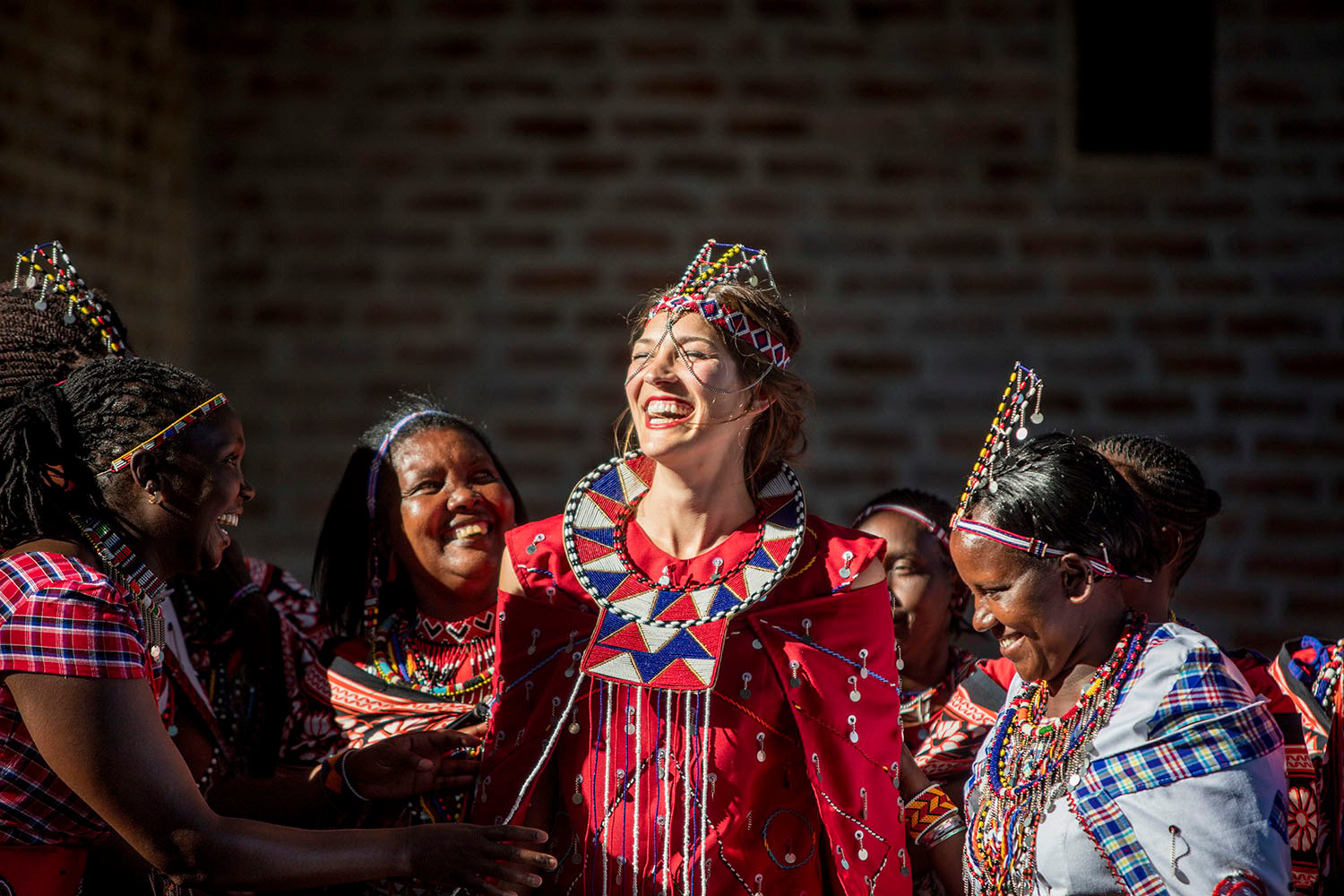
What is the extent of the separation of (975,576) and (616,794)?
86 centimetres

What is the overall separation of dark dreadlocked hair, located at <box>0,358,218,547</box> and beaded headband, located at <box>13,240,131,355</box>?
561 mm

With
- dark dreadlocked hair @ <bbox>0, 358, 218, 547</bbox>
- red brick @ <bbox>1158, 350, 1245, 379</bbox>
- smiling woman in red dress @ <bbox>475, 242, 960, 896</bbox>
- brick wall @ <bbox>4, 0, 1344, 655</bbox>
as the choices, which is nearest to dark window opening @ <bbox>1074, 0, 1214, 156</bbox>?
brick wall @ <bbox>4, 0, 1344, 655</bbox>

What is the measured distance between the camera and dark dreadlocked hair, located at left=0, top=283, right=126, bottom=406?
305cm

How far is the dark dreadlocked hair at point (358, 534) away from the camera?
3.49 metres

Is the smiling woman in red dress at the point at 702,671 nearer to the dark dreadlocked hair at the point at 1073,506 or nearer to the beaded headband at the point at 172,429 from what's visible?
the dark dreadlocked hair at the point at 1073,506

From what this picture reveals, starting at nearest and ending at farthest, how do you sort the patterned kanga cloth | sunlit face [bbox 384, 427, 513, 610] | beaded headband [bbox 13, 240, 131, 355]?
the patterned kanga cloth
beaded headband [bbox 13, 240, 131, 355]
sunlit face [bbox 384, 427, 513, 610]

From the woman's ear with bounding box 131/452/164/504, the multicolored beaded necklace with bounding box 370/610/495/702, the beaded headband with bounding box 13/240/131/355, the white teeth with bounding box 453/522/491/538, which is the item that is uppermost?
the beaded headband with bounding box 13/240/131/355

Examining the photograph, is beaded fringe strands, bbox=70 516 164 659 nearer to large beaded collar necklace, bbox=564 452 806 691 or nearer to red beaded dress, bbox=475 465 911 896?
red beaded dress, bbox=475 465 911 896

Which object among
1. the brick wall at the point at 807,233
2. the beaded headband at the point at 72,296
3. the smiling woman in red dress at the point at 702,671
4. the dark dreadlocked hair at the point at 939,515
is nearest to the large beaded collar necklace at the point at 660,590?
the smiling woman in red dress at the point at 702,671

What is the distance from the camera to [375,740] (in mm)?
3129

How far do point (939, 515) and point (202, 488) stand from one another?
186 centimetres

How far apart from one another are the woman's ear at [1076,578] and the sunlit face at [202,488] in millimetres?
1586

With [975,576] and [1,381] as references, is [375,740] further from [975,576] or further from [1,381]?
[975,576]

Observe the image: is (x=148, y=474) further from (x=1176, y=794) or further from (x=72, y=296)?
(x=1176, y=794)
